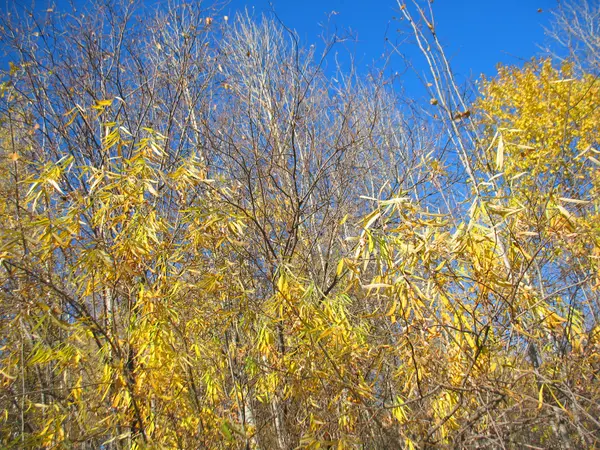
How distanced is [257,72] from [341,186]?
1.65 metres

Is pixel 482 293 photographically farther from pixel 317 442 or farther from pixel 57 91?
pixel 57 91

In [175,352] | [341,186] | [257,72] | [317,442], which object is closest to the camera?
[317,442]

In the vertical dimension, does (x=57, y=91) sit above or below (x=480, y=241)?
above

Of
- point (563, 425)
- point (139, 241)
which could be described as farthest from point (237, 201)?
point (563, 425)

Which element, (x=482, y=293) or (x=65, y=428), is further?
(x=65, y=428)

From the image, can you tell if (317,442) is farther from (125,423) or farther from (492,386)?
(125,423)

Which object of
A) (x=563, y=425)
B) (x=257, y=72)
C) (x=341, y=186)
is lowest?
(x=563, y=425)

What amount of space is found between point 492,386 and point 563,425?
2.36 ft

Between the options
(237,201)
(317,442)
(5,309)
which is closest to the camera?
(317,442)

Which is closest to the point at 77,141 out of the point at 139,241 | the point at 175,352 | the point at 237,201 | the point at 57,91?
the point at 57,91

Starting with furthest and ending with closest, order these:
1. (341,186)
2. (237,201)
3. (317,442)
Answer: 1. (341,186)
2. (237,201)
3. (317,442)

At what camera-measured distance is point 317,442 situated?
1394mm

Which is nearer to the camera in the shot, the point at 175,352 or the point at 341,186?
the point at 175,352

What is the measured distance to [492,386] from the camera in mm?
1423
